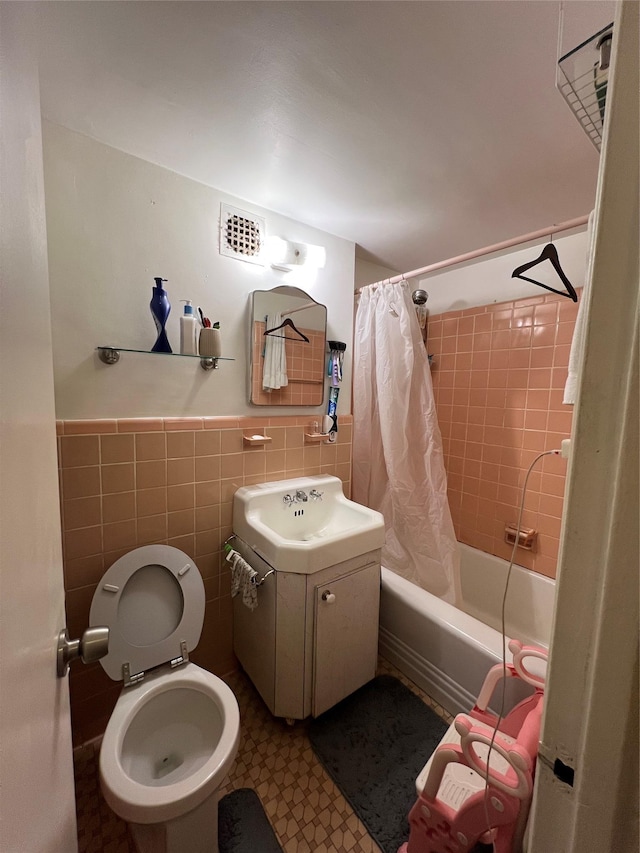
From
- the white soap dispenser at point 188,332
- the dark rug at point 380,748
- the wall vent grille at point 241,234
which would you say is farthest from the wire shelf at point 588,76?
the dark rug at point 380,748

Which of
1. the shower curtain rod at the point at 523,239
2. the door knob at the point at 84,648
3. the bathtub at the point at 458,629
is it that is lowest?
the bathtub at the point at 458,629

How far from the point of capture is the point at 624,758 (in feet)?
0.96

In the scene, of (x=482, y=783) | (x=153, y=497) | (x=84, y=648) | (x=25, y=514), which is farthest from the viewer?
(x=153, y=497)

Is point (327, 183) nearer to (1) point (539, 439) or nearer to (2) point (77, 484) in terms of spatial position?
(2) point (77, 484)

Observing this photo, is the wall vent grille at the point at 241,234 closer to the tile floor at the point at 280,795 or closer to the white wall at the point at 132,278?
the white wall at the point at 132,278

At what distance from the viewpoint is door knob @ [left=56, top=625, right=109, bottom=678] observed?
518mm

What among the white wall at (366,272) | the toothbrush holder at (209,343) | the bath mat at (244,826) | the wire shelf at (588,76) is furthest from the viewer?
the white wall at (366,272)

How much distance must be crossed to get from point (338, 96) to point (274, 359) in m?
0.94

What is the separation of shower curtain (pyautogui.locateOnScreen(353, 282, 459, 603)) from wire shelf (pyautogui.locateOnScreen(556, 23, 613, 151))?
3.16 ft

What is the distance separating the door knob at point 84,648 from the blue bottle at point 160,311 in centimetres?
96

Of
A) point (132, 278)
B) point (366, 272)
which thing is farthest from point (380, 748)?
point (366, 272)

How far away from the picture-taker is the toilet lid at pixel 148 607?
3.54 feet

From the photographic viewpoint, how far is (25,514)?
1.21 ft

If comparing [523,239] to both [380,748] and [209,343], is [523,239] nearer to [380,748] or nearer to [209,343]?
[209,343]
